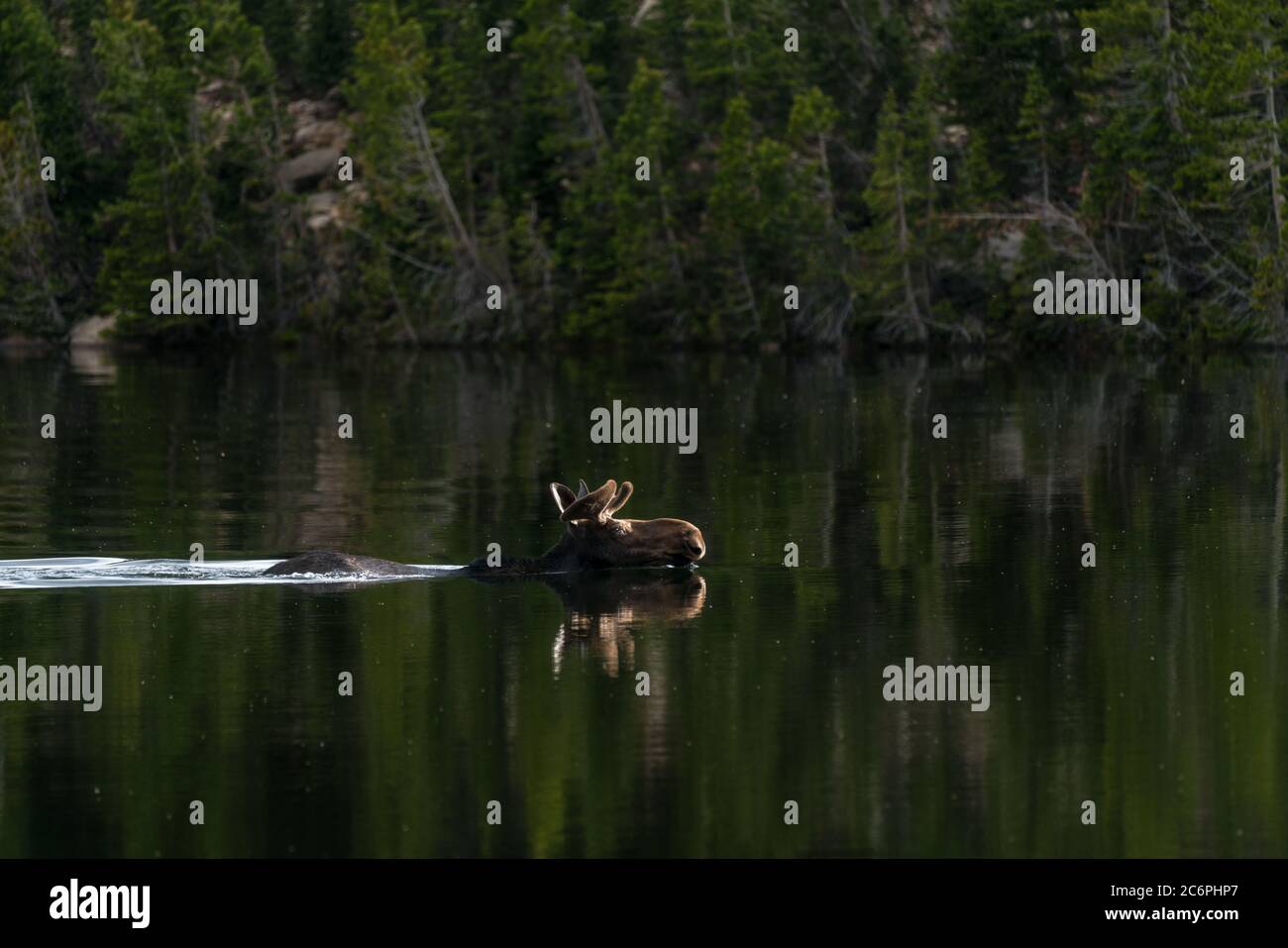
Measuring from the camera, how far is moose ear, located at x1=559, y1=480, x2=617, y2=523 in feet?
70.2

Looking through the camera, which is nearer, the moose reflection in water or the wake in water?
the moose reflection in water

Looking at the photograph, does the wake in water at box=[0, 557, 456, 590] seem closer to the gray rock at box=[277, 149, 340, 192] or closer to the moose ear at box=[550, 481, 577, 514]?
the moose ear at box=[550, 481, 577, 514]

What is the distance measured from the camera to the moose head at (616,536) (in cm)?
2152

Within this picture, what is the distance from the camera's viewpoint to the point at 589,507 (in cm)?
2153

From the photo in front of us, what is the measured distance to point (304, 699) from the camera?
646 inches

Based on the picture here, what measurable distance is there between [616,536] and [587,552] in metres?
0.30

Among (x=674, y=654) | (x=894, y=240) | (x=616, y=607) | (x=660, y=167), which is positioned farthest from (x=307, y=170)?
(x=674, y=654)

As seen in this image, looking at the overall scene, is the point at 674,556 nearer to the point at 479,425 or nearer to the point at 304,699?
the point at 304,699

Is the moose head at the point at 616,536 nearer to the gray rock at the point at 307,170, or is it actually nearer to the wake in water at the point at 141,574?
the wake in water at the point at 141,574

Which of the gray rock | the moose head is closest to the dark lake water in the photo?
the moose head

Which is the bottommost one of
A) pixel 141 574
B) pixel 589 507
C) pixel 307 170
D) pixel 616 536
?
pixel 141 574

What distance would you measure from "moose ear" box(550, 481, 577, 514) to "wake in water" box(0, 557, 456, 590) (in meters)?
1.22

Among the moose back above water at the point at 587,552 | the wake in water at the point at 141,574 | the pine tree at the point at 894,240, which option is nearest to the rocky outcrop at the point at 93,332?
the pine tree at the point at 894,240

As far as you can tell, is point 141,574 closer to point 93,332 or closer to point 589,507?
point 589,507
